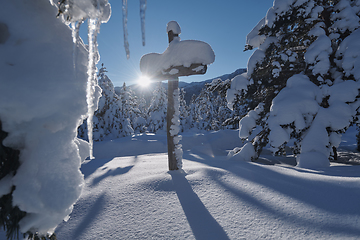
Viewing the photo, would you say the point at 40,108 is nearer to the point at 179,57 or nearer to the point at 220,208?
the point at 220,208

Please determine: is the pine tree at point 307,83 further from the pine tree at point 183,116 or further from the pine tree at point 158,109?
the pine tree at point 183,116

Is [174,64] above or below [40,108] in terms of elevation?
above

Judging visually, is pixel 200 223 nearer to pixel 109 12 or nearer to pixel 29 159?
pixel 29 159

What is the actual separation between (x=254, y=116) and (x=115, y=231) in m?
5.25

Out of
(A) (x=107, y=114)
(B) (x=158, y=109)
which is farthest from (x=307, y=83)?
(B) (x=158, y=109)

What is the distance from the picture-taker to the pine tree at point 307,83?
4.01 metres

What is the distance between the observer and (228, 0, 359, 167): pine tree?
4012mm

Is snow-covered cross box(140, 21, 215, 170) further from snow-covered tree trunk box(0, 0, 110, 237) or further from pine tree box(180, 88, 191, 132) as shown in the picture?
pine tree box(180, 88, 191, 132)

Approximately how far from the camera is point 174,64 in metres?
3.45

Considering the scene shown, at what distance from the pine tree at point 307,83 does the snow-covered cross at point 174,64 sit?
2.49 metres

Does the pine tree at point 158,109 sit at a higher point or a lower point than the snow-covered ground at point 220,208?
higher

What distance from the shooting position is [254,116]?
18.5 feet

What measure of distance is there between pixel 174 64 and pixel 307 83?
3.60 m

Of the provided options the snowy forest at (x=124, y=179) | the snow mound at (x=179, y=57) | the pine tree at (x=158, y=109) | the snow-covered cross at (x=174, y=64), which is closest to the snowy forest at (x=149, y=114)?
the pine tree at (x=158, y=109)
